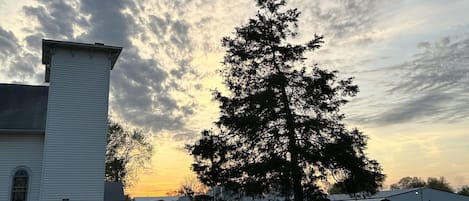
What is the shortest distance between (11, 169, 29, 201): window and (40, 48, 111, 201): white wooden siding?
131cm

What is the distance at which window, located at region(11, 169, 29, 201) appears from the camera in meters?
19.9

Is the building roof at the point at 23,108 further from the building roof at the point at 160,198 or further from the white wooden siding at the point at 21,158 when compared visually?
the building roof at the point at 160,198

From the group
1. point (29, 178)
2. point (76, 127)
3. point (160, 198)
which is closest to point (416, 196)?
point (160, 198)

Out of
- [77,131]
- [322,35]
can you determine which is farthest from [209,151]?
[322,35]

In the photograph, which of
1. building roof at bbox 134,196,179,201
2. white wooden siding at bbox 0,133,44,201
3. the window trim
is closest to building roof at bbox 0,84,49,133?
white wooden siding at bbox 0,133,44,201

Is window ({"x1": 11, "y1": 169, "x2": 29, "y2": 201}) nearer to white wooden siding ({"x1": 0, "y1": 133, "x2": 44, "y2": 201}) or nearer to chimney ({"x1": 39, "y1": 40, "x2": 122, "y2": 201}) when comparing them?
white wooden siding ({"x1": 0, "y1": 133, "x2": 44, "y2": 201})

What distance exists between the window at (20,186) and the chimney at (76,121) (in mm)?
1259

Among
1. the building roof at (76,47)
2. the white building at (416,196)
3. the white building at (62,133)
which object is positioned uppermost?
the building roof at (76,47)

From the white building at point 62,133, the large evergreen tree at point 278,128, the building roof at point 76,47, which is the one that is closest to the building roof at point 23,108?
the white building at point 62,133

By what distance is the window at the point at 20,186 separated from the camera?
19906mm

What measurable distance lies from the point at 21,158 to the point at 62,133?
2.23 metres

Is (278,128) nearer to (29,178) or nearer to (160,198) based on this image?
(29,178)

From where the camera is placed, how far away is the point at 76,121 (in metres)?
20.4

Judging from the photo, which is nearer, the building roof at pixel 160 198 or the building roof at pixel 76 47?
the building roof at pixel 76 47
